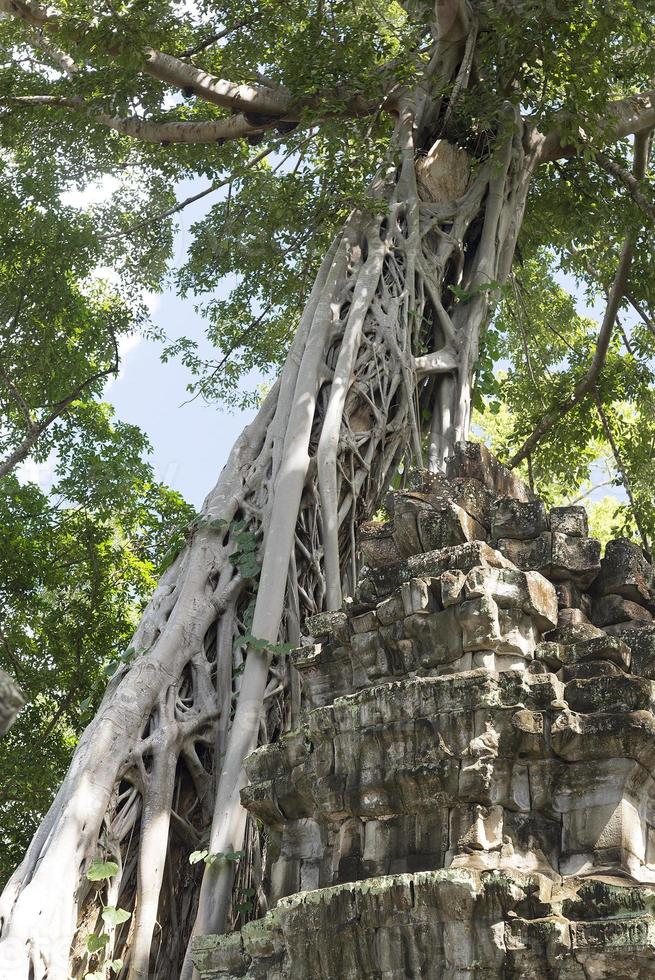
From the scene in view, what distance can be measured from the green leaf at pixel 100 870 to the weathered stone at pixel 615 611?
2126 mm

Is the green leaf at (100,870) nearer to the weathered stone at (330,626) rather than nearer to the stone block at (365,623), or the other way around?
the weathered stone at (330,626)

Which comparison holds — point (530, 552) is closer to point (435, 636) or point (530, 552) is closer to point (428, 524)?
point (428, 524)

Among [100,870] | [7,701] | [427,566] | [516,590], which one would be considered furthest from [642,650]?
[7,701]

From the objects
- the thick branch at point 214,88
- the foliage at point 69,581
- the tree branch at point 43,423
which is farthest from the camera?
the foliage at point 69,581

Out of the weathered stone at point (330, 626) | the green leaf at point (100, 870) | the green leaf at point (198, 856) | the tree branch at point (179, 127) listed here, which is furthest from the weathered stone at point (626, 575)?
the tree branch at point (179, 127)

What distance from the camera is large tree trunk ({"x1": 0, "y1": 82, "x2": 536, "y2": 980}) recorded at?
4664 millimetres

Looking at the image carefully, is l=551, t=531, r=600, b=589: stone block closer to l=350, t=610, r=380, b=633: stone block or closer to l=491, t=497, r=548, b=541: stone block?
l=491, t=497, r=548, b=541: stone block

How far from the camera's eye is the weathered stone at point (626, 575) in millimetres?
4242

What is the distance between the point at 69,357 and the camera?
9.09 metres

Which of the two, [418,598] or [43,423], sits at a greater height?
[43,423]

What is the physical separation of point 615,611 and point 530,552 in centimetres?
37

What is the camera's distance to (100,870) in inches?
182

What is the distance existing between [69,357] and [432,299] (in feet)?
11.6

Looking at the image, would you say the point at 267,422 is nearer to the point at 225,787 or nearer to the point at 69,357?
the point at 225,787
